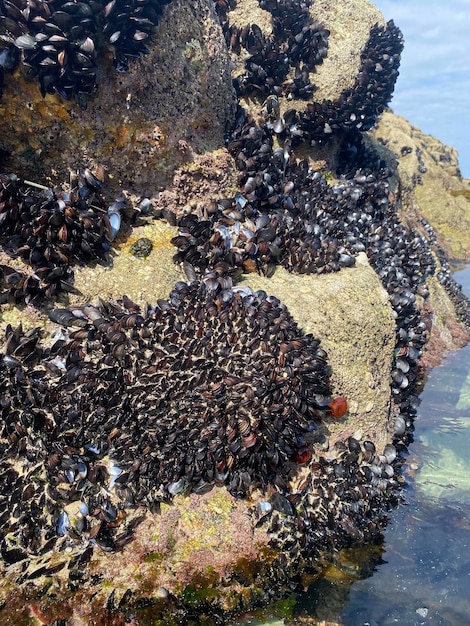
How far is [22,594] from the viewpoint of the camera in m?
3.58

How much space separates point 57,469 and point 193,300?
1.90m

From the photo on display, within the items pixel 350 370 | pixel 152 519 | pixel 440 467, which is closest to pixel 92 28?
pixel 350 370

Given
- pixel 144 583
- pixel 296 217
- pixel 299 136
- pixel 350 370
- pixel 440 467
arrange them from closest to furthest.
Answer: pixel 144 583
pixel 350 370
pixel 440 467
pixel 296 217
pixel 299 136

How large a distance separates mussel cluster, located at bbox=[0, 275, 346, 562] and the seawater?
99 centimetres

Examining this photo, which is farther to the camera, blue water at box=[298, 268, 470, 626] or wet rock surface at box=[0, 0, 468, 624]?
wet rock surface at box=[0, 0, 468, 624]

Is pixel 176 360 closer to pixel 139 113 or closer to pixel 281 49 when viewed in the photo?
pixel 139 113

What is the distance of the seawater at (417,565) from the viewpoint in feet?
12.3

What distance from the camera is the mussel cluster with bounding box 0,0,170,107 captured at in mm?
4367

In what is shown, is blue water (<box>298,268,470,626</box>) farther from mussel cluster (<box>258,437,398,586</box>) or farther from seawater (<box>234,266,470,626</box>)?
mussel cluster (<box>258,437,398,586</box>)

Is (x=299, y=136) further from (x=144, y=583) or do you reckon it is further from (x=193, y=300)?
(x=144, y=583)

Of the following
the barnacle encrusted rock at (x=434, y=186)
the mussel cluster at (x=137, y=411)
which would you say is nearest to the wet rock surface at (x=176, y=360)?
the mussel cluster at (x=137, y=411)

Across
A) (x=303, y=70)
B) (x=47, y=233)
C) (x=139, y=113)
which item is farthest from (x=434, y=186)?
(x=47, y=233)

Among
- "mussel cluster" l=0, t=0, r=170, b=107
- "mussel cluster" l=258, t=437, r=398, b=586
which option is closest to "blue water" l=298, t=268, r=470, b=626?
"mussel cluster" l=258, t=437, r=398, b=586

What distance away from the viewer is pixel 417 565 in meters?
4.23
